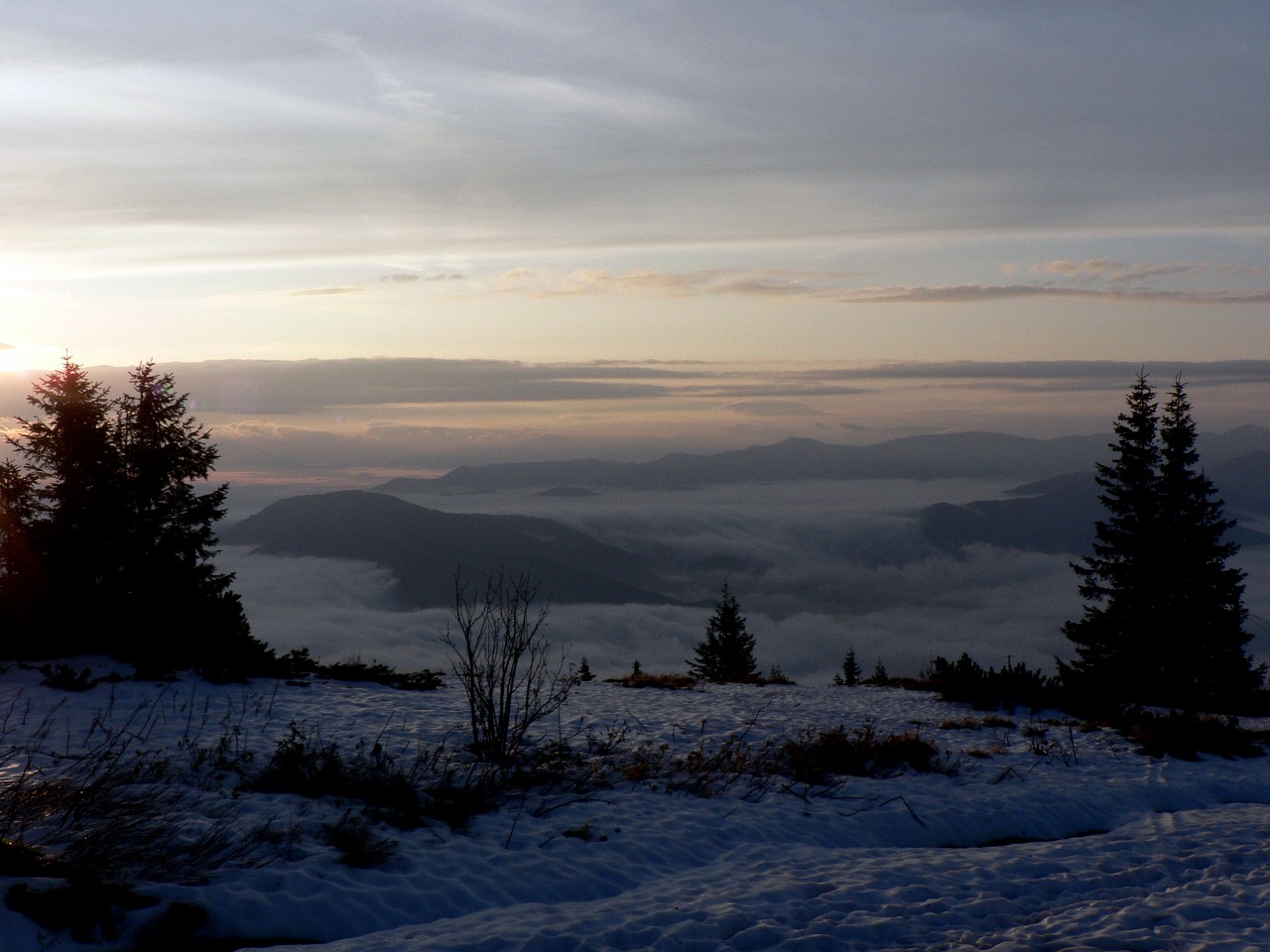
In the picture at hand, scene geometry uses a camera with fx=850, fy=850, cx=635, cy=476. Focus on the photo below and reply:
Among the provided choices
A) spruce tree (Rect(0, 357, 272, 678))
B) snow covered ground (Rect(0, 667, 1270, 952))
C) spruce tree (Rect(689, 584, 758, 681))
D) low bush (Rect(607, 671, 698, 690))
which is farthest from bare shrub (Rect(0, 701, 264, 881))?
spruce tree (Rect(689, 584, 758, 681))

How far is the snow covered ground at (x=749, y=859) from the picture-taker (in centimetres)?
623

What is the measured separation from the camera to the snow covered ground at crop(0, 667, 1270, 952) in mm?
6227

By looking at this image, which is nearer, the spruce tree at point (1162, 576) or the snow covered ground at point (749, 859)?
the snow covered ground at point (749, 859)

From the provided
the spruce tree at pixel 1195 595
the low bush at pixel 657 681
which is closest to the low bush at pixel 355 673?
the low bush at pixel 657 681

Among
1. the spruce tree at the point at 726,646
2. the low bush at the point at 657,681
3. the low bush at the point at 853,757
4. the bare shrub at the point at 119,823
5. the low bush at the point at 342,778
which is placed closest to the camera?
the bare shrub at the point at 119,823

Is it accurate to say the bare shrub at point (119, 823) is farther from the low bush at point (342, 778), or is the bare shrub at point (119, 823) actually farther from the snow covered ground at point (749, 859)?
the low bush at point (342, 778)

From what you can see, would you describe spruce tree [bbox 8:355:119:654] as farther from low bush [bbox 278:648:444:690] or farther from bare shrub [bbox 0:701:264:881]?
bare shrub [bbox 0:701:264:881]

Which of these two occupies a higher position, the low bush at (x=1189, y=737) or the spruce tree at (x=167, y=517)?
the spruce tree at (x=167, y=517)

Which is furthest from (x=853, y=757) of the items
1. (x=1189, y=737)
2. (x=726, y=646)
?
(x=726, y=646)

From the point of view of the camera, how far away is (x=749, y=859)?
820cm

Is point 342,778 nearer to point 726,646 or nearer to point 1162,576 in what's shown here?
point 1162,576

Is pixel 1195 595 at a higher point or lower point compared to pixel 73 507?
lower

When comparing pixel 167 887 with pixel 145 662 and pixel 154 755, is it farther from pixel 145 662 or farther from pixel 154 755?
pixel 145 662

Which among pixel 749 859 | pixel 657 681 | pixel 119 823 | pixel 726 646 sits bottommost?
pixel 726 646
